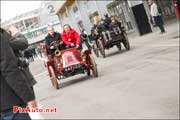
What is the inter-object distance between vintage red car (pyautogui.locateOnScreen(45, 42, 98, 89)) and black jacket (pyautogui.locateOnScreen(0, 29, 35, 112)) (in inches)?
435

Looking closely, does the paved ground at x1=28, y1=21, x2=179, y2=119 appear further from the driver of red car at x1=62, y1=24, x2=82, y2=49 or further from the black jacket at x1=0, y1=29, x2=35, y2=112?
the black jacket at x1=0, y1=29, x2=35, y2=112

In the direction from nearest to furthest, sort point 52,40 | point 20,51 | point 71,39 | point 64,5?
1. point 20,51
2. point 52,40
3. point 71,39
4. point 64,5

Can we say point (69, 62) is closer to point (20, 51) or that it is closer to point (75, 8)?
point (20, 51)

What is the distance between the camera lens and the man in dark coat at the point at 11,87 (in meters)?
4.42

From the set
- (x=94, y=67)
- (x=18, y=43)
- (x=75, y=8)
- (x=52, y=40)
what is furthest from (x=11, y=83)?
(x=75, y=8)

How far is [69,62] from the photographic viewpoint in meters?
15.7

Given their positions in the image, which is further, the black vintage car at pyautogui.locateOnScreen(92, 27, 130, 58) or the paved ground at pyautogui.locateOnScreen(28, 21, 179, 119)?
the black vintage car at pyautogui.locateOnScreen(92, 27, 130, 58)

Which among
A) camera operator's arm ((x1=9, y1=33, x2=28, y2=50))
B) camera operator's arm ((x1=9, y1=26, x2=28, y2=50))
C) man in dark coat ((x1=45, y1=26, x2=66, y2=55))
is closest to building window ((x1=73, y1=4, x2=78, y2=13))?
man in dark coat ((x1=45, y1=26, x2=66, y2=55))

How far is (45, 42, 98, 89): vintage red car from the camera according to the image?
618 inches

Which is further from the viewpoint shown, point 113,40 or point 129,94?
point 113,40

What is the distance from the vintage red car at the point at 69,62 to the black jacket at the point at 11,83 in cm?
1106

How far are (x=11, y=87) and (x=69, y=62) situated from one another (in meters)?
11.3

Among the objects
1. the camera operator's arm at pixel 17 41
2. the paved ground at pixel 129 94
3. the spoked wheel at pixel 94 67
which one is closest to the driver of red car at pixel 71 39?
the spoked wheel at pixel 94 67

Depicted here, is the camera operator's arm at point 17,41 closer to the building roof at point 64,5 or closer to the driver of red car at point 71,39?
the driver of red car at point 71,39
